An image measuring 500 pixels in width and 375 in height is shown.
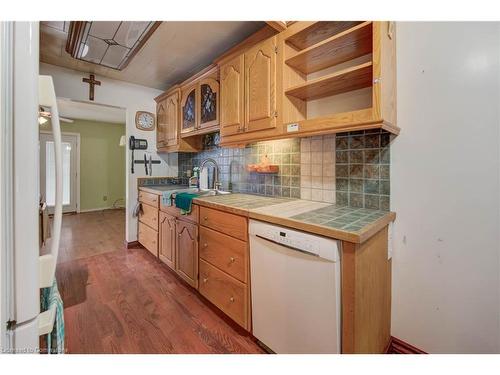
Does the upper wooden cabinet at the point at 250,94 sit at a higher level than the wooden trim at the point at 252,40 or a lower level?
lower

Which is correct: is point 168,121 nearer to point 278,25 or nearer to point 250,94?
point 250,94

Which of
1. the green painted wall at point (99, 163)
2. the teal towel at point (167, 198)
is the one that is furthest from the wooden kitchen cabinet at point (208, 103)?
the green painted wall at point (99, 163)

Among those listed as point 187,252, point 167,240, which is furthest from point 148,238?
point 187,252

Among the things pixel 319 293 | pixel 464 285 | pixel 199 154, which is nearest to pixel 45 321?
pixel 319 293

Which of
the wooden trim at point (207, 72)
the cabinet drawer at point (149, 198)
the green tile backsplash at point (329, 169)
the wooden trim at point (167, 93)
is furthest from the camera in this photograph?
the wooden trim at point (167, 93)

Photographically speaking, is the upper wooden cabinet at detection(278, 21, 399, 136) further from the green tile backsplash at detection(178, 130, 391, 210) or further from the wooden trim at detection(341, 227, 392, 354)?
the wooden trim at detection(341, 227, 392, 354)

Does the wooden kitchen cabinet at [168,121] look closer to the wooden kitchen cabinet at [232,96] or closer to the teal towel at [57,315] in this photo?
the wooden kitchen cabinet at [232,96]

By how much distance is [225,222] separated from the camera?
1.51 m

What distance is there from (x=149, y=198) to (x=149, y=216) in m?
0.22

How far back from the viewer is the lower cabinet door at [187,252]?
1.84 metres

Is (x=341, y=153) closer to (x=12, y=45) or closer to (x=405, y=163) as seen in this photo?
(x=405, y=163)

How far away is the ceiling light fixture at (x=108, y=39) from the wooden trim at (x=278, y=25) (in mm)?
776

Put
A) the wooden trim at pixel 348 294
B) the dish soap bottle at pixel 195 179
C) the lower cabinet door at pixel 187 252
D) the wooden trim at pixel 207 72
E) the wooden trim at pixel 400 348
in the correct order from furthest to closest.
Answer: the dish soap bottle at pixel 195 179 → the wooden trim at pixel 207 72 → the lower cabinet door at pixel 187 252 → the wooden trim at pixel 400 348 → the wooden trim at pixel 348 294
